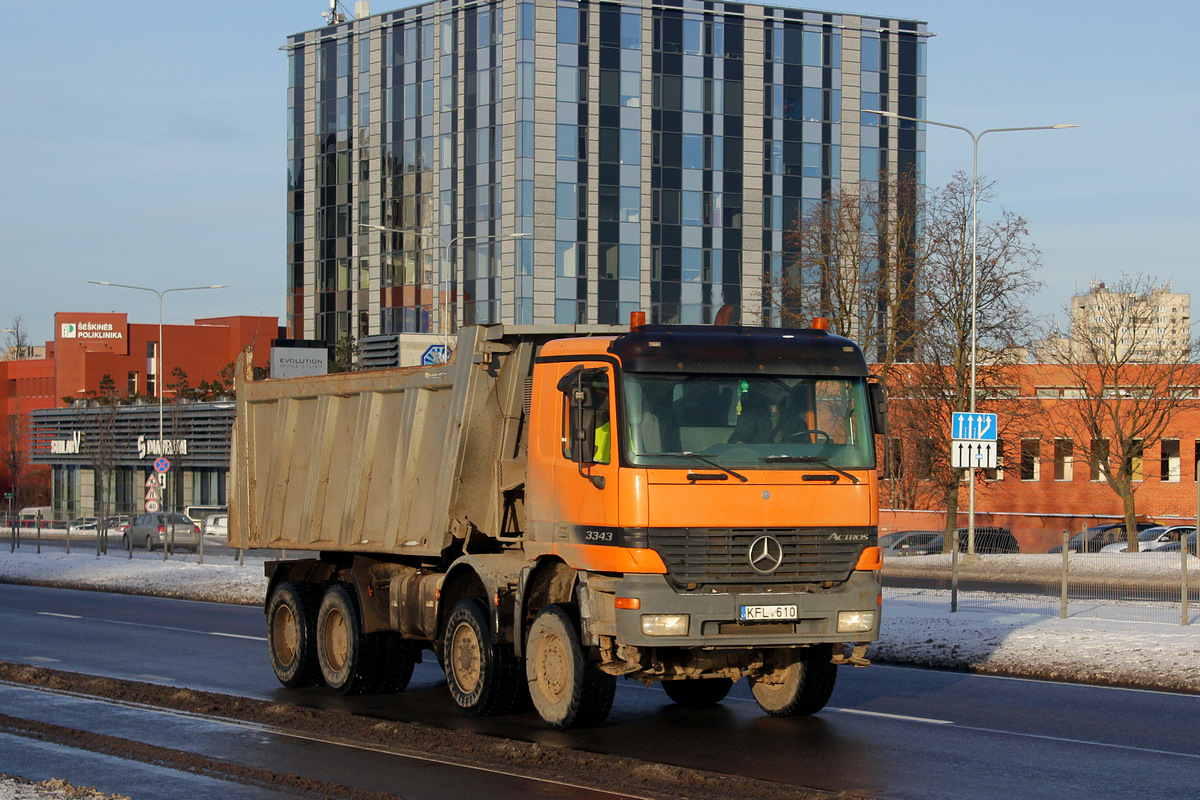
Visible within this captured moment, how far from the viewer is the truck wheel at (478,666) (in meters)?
11.6

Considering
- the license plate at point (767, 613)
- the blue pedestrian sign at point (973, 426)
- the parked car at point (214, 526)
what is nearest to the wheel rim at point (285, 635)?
the license plate at point (767, 613)

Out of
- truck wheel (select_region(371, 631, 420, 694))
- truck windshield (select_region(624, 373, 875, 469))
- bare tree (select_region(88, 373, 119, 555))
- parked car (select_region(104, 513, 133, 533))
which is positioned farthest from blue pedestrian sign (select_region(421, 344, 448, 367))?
bare tree (select_region(88, 373, 119, 555))

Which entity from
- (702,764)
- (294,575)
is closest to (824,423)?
(702,764)

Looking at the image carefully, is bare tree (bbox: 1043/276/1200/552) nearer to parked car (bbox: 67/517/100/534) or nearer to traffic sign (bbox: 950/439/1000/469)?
traffic sign (bbox: 950/439/1000/469)

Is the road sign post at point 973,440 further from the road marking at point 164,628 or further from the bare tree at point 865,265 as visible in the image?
the bare tree at point 865,265

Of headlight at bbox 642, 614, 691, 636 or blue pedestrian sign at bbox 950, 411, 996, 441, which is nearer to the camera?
headlight at bbox 642, 614, 691, 636

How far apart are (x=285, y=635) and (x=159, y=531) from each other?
3921 cm

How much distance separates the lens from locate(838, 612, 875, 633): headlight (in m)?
10.6

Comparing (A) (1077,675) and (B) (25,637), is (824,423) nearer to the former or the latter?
(A) (1077,675)

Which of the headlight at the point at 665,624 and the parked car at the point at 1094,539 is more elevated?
the headlight at the point at 665,624

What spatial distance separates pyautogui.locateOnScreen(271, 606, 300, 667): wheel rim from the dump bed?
28.5 inches

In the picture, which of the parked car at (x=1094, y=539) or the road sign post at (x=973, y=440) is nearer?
the road sign post at (x=973, y=440)

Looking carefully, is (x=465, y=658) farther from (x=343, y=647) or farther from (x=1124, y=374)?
(x=1124, y=374)

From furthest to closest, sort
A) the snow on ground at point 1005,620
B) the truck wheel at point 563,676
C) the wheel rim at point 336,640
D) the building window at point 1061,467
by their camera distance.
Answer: the building window at point 1061,467, the snow on ground at point 1005,620, the wheel rim at point 336,640, the truck wheel at point 563,676
